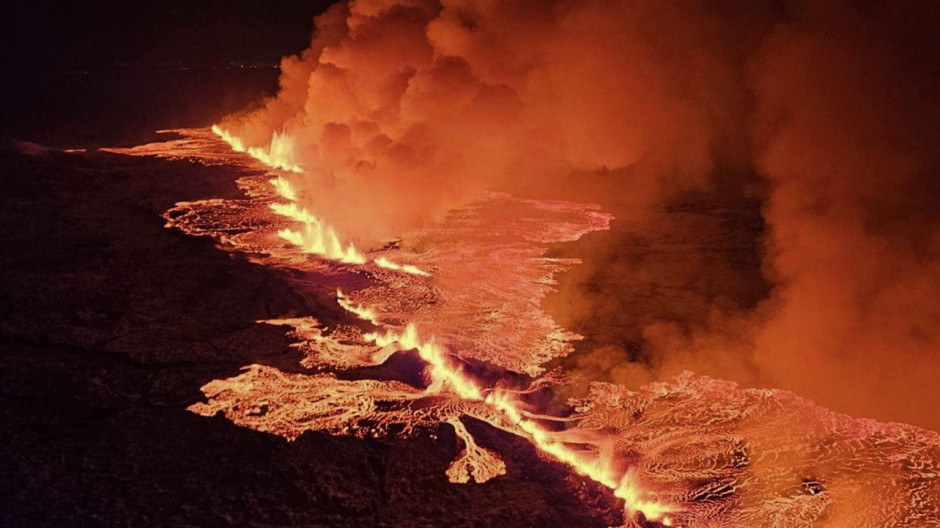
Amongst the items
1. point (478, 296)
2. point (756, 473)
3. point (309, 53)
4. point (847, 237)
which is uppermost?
point (309, 53)

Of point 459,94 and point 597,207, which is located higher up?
point 459,94

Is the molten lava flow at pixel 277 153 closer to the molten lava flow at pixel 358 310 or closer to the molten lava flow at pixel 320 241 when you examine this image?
the molten lava flow at pixel 320 241

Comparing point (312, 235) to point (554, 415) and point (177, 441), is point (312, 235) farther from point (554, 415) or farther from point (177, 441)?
point (554, 415)

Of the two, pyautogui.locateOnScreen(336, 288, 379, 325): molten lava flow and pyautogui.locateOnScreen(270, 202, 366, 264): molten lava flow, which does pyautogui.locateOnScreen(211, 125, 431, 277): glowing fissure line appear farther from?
pyautogui.locateOnScreen(336, 288, 379, 325): molten lava flow

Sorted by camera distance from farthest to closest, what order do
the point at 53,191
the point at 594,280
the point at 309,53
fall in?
the point at 309,53, the point at 53,191, the point at 594,280

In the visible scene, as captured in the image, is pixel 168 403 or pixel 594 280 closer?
pixel 168 403

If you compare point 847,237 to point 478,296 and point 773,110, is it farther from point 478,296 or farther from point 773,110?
point 478,296

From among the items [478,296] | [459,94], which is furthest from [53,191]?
[478,296]
